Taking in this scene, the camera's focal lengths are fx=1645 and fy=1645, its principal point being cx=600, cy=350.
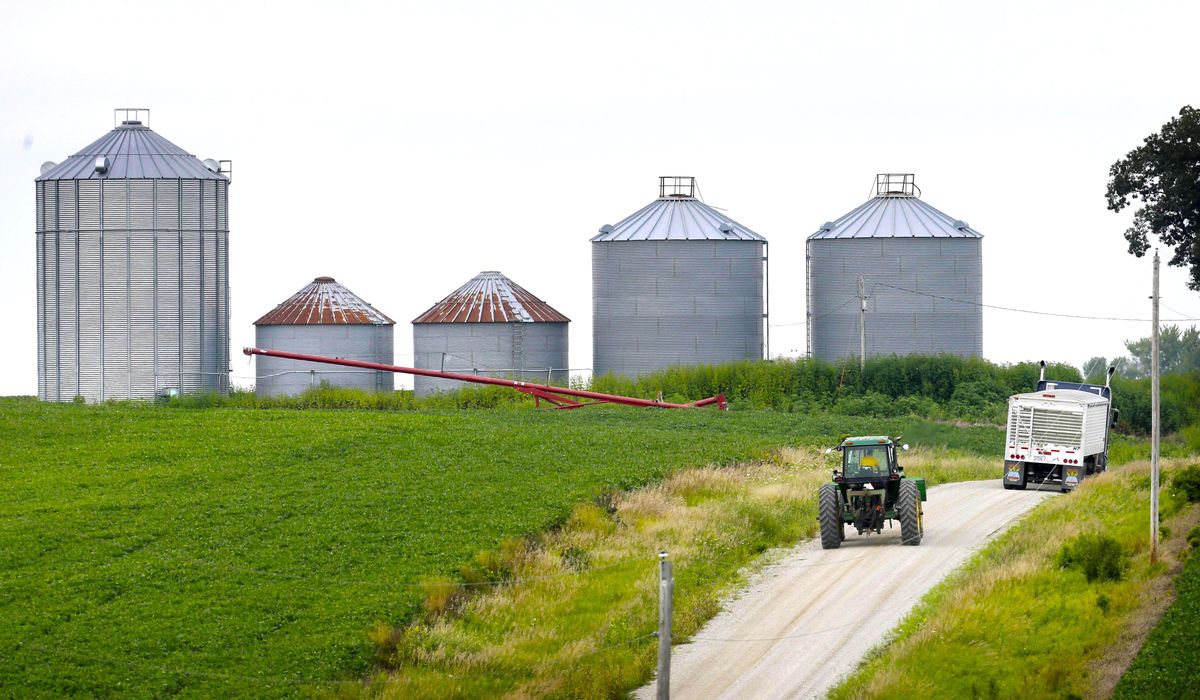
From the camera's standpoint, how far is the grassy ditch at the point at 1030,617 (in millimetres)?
23562

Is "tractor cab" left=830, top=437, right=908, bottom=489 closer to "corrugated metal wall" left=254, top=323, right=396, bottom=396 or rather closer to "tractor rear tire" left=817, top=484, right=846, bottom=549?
"tractor rear tire" left=817, top=484, right=846, bottom=549

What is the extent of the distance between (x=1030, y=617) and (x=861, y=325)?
4582cm

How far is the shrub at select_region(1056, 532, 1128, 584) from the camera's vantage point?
29688 millimetres

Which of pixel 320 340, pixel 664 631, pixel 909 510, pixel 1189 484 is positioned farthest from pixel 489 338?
pixel 664 631

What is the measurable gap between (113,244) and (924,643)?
51526 millimetres

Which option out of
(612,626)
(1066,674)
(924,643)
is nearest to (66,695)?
(612,626)

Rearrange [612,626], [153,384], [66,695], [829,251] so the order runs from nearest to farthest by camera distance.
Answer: [66,695] < [612,626] < [153,384] < [829,251]

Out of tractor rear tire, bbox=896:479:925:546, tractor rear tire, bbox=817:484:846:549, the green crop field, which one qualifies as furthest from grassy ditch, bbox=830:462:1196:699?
the green crop field

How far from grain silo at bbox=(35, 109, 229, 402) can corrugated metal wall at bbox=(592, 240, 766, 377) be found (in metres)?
17.2

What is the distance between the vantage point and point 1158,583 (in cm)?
2959

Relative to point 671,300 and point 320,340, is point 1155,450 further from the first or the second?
point 320,340

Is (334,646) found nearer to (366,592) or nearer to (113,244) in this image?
(366,592)

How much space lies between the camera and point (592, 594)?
28766 mm

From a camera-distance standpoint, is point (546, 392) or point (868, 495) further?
point (546, 392)
